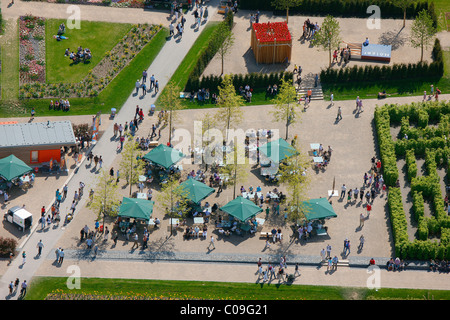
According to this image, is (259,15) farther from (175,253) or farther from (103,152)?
(175,253)

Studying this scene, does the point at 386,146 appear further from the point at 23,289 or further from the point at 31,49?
the point at 31,49

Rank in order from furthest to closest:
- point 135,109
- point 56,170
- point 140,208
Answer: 1. point 135,109
2. point 56,170
3. point 140,208

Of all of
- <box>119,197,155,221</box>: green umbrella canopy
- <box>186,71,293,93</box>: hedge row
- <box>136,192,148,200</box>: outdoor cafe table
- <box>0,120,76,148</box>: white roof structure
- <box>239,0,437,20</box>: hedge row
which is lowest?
<box>119,197,155,221</box>: green umbrella canopy

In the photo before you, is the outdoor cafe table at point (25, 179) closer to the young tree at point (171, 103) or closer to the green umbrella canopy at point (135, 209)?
the green umbrella canopy at point (135, 209)

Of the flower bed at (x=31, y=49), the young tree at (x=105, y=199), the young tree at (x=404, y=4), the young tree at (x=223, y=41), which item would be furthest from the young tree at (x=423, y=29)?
the flower bed at (x=31, y=49)

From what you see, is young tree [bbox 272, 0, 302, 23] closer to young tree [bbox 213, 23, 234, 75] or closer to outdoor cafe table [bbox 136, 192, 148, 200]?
young tree [bbox 213, 23, 234, 75]

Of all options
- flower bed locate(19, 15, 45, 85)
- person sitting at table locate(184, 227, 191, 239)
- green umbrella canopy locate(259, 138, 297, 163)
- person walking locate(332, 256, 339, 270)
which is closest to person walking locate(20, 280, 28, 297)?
person sitting at table locate(184, 227, 191, 239)

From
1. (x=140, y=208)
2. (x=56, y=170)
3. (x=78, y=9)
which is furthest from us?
(x=78, y=9)

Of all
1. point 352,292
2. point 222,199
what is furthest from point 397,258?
point 222,199
